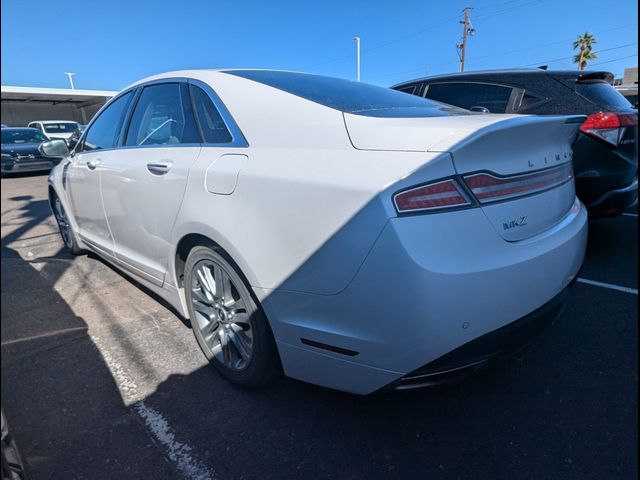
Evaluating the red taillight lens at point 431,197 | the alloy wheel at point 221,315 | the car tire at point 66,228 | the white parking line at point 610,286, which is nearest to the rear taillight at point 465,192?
the red taillight lens at point 431,197

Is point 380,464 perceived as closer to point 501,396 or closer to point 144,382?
point 501,396

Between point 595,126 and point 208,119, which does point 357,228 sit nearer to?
point 208,119

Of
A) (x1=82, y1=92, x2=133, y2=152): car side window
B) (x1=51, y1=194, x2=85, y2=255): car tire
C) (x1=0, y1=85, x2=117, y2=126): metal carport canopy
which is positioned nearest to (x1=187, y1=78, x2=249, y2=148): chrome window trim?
(x1=82, y1=92, x2=133, y2=152): car side window

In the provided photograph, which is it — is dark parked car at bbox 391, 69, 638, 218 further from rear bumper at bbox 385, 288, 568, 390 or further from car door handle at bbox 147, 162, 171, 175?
A: car door handle at bbox 147, 162, 171, 175

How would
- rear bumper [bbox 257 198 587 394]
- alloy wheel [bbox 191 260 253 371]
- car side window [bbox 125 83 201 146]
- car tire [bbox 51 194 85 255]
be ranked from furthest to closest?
car tire [bbox 51 194 85 255]
car side window [bbox 125 83 201 146]
alloy wheel [bbox 191 260 253 371]
rear bumper [bbox 257 198 587 394]

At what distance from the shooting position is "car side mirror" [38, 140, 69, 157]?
383 cm

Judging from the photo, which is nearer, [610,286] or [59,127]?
[610,286]

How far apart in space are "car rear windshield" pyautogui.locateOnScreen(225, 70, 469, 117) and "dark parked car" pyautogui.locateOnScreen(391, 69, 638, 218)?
1.40m

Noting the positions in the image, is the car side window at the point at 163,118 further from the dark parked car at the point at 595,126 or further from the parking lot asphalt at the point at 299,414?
the dark parked car at the point at 595,126

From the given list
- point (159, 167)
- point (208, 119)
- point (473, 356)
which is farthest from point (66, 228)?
point (473, 356)

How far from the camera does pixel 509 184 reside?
1622 millimetres

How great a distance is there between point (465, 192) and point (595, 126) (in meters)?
2.82

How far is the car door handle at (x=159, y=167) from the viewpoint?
2329mm

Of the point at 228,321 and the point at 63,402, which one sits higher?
the point at 228,321
